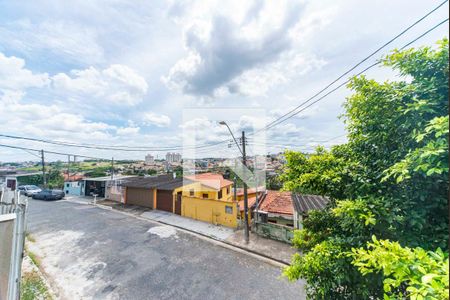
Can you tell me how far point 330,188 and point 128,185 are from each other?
16.7 meters

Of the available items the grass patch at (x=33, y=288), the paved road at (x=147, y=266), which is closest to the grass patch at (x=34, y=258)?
the paved road at (x=147, y=266)

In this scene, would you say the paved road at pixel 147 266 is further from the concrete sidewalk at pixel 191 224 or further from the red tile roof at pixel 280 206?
the red tile roof at pixel 280 206

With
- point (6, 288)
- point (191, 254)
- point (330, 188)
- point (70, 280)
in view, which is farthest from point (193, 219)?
point (330, 188)

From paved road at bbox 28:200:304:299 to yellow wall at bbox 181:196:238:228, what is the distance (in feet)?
7.20

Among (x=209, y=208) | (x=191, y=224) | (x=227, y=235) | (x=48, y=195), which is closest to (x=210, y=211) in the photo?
(x=209, y=208)

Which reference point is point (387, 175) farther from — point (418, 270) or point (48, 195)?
point (48, 195)

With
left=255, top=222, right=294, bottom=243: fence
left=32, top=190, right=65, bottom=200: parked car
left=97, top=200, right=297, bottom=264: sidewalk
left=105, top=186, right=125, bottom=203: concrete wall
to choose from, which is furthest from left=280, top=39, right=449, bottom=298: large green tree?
left=32, top=190, right=65, bottom=200: parked car

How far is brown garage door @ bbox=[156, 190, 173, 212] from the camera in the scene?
1337 centimetres

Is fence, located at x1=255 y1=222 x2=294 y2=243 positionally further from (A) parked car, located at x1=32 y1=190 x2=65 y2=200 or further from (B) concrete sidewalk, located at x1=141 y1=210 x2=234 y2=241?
(A) parked car, located at x1=32 y1=190 x2=65 y2=200

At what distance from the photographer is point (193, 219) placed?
38.8ft

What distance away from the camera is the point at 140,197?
15.2 m

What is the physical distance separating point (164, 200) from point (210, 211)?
4.52 meters

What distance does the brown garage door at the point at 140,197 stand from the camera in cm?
1456

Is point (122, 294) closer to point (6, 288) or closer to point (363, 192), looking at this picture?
point (6, 288)
